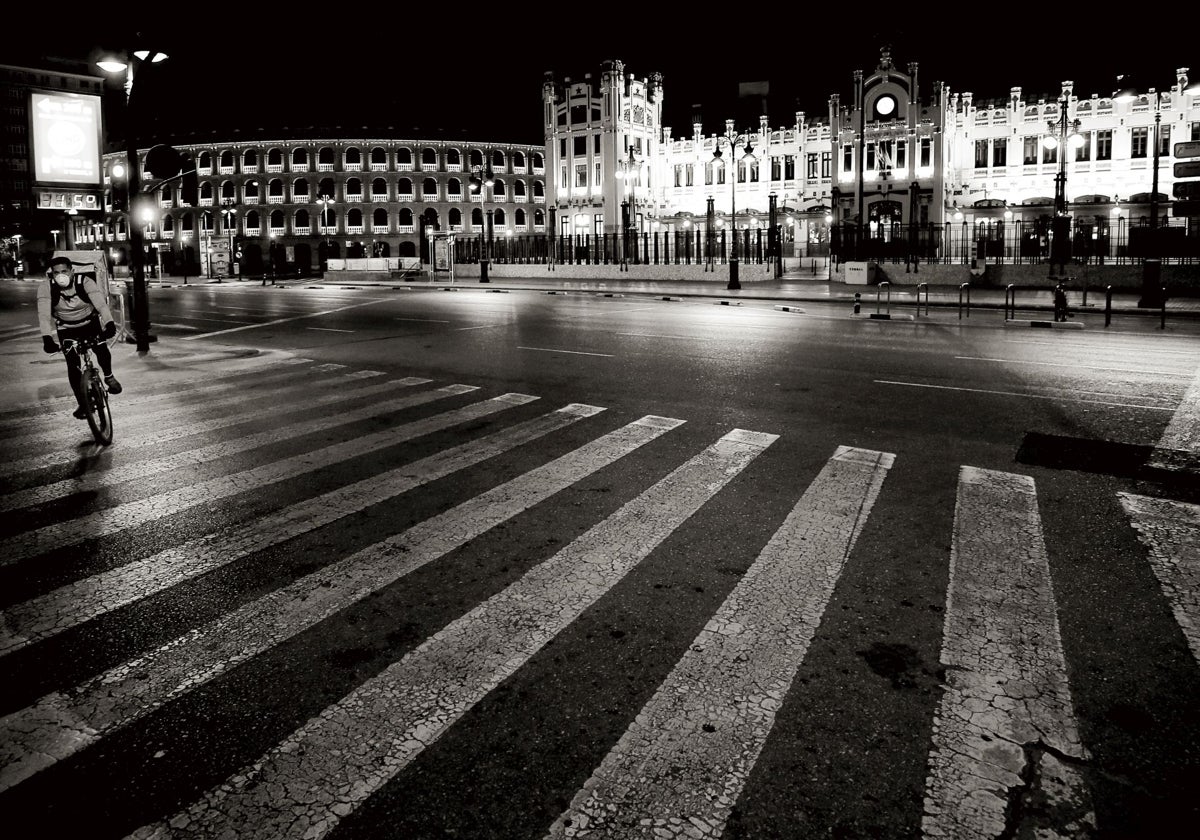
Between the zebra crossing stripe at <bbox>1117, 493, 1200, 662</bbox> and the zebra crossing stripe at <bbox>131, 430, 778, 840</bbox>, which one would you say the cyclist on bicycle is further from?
the zebra crossing stripe at <bbox>1117, 493, 1200, 662</bbox>

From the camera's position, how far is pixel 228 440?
8.16 metres

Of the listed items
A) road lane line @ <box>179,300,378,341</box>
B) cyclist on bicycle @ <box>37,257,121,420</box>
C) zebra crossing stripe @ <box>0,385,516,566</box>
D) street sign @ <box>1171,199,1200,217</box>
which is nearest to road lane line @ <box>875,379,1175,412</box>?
street sign @ <box>1171,199,1200,217</box>

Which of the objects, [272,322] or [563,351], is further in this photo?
[272,322]

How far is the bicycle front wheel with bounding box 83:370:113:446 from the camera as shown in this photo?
8.06 m

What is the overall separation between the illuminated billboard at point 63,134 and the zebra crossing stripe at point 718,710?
61.1 feet

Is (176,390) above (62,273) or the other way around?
the other way around

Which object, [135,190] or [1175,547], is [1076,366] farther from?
[135,190]

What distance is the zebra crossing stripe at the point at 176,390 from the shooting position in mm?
9938

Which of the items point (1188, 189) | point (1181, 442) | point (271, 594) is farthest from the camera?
point (1188, 189)

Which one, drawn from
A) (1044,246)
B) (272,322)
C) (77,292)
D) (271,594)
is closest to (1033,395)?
(271,594)

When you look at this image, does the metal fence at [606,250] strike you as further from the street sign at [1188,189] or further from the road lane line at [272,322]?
the street sign at [1188,189]

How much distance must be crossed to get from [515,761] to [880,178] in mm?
66319

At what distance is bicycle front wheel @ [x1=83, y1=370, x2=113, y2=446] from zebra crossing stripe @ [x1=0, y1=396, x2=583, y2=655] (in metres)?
3.32

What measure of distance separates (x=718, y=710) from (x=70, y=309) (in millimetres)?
8341
